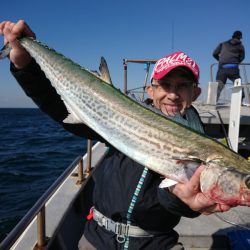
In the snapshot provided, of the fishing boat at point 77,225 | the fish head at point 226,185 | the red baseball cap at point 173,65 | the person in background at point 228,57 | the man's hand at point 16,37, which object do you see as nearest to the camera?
the fish head at point 226,185

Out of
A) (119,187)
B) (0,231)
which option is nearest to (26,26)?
(119,187)

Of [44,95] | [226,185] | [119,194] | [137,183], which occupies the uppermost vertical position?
[44,95]

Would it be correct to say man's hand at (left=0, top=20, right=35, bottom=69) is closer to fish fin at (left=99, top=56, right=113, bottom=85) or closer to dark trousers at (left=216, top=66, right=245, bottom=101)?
fish fin at (left=99, top=56, right=113, bottom=85)

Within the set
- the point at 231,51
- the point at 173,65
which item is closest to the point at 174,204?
the point at 173,65

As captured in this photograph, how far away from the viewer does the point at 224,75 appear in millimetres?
9461

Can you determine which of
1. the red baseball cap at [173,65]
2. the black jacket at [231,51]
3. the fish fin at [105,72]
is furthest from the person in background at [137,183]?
the black jacket at [231,51]

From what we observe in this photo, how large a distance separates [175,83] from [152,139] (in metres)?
0.91

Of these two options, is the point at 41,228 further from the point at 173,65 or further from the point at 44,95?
the point at 173,65

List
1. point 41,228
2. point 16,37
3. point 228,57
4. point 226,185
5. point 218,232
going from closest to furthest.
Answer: point 226,185, point 16,37, point 41,228, point 218,232, point 228,57

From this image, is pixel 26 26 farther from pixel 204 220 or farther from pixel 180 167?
pixel 204 220

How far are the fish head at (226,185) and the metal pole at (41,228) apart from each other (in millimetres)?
1477

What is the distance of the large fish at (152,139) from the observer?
6.25 feet

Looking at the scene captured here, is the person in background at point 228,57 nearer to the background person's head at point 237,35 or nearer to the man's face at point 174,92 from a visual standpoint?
the background person's head at point 237,35

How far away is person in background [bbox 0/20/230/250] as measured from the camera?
2.20 m
